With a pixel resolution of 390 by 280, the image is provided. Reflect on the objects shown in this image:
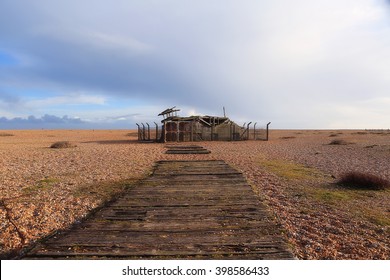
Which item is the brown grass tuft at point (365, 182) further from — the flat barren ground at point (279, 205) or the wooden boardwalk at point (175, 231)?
the wooden boardwalk at point (175, 231)

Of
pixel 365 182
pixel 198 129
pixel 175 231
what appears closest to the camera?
pixel 175 231

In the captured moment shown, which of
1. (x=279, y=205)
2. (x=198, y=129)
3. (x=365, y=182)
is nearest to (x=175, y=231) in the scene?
(x=279, y=205)

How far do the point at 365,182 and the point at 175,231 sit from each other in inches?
317

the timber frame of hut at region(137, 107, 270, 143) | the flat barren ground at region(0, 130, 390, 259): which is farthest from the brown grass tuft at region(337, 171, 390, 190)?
the timber frame of hut at region(137, 107, 270, 143)

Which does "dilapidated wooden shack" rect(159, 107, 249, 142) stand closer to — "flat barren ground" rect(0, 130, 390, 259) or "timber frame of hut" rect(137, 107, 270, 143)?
"timber frame of hut" rect(137, 107, 270, 143)

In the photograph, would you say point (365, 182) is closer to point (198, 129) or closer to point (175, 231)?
point (175, 231)

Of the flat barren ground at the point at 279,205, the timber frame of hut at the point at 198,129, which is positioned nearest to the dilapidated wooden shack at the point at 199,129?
the timber frame of hut at the point at 198,129

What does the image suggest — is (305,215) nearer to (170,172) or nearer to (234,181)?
(234,181)

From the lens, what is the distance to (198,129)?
36438 millimetres

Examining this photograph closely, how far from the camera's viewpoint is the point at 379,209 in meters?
7.77

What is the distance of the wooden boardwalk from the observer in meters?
4.47

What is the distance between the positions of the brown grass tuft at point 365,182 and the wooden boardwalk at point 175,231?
4564mm

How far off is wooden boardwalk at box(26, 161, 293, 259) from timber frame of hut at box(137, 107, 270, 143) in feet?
89.6
